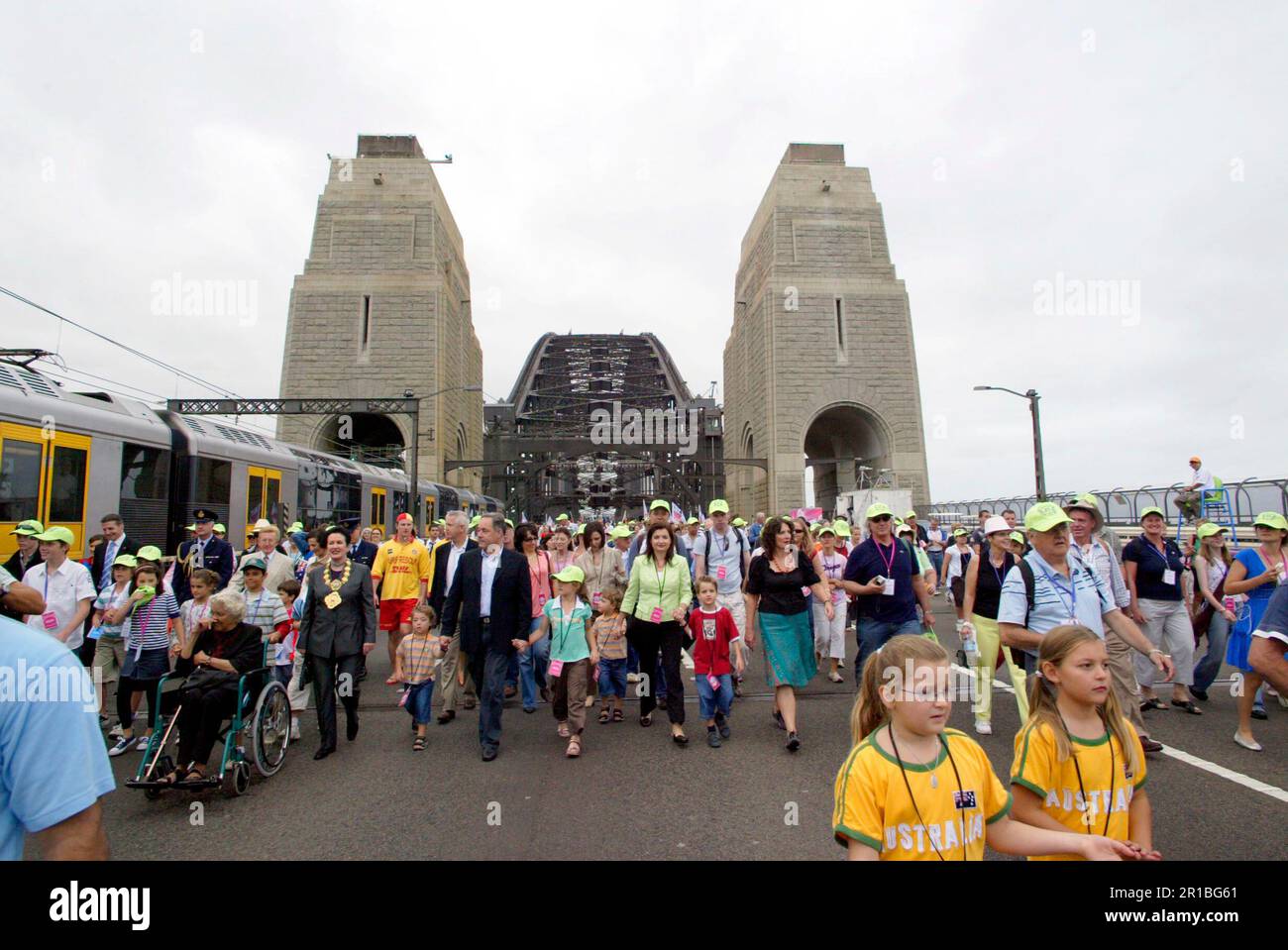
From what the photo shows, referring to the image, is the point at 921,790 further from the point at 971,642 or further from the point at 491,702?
the point at 971,642

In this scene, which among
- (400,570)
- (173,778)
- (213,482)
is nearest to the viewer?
(173,778)

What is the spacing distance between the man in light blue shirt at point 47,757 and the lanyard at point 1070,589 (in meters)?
4.60

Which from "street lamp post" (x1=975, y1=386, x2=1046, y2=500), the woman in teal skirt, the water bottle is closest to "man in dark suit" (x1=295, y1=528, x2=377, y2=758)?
the woman in teal skirt

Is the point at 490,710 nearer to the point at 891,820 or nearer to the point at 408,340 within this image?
the point at 891,820

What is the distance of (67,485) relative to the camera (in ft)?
31.3

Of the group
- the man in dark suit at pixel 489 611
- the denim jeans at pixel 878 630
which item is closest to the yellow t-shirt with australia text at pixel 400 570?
the man in dark suit at pixel 489 611

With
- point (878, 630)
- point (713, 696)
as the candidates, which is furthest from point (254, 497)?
point (878, 630)

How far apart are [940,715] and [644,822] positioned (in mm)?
2603

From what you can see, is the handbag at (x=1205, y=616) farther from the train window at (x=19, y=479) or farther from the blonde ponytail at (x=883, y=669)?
the train window at (x=19, y=479)

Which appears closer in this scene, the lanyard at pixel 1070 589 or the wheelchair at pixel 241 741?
the lanyard at pixel 1070 589

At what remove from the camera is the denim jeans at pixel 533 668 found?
22.8 ft

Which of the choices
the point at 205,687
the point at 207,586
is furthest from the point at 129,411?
the point at 205,687

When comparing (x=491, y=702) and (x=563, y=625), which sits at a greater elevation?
(x=563, y=625)

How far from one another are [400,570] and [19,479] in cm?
552
